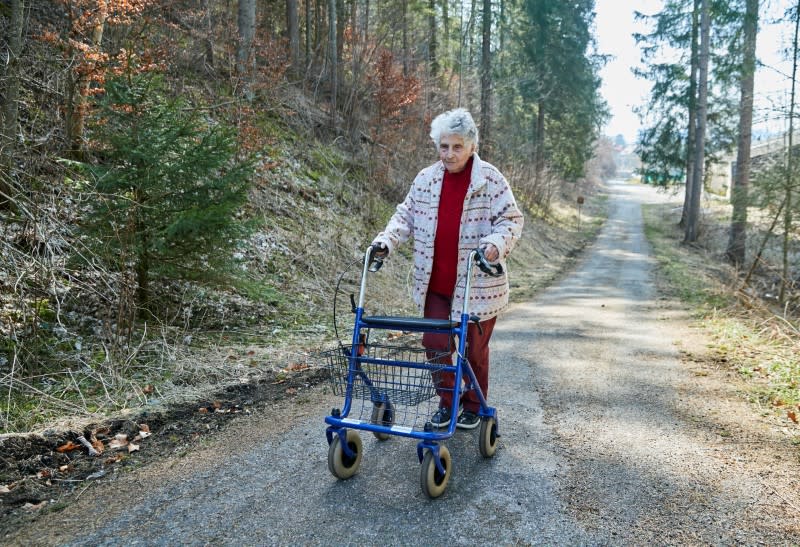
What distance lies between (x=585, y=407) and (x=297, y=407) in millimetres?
2359

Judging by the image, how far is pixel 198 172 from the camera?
582 cm

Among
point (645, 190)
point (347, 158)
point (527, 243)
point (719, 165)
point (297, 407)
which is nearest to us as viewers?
point (297, 407)

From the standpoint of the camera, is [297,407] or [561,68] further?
[561,68]

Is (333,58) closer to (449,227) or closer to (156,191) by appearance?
(156,191)

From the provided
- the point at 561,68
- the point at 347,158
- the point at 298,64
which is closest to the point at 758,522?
the point at 347,158

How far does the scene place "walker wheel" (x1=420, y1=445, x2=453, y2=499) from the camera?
323 centimetres

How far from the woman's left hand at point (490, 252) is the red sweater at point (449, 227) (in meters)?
0.36

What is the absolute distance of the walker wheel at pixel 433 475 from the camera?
3233mm

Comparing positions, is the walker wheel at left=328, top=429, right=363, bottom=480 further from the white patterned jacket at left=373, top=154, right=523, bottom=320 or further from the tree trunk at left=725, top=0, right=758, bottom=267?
the tree trunk at left=725, top=0, right=758, bottom=267

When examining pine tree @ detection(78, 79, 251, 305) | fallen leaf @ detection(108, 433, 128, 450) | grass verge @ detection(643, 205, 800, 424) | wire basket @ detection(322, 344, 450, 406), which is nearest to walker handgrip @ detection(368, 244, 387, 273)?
wire basket @ detection(322, 344, 450, 406)

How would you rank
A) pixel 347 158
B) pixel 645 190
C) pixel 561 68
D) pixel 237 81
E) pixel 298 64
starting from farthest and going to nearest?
1. pixel 645 190
2. pixel 561 68
3. pixel 298 64
4. pixel 347 158
5. pixel 237 81

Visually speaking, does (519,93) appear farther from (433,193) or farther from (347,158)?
(433,193)

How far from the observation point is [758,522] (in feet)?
10.4

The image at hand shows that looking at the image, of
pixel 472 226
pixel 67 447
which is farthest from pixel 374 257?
pixel 67 447
